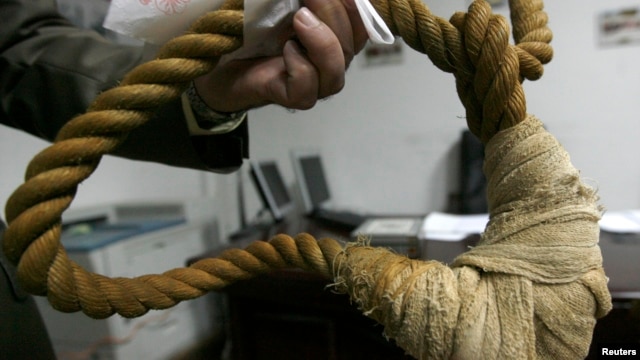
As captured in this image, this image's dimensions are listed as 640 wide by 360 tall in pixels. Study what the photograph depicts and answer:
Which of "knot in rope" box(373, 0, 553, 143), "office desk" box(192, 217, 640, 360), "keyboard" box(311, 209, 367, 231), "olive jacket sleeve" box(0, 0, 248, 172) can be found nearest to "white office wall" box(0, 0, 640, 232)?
"keyboard" box(311, 209, 367, 231)

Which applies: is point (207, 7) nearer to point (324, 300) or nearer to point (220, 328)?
point (324, 300)

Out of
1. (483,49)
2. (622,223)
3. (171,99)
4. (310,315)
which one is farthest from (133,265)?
(622,223)

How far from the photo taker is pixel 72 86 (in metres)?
0.40

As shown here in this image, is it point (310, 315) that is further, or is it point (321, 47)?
point (310, 315)

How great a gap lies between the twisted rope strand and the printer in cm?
60

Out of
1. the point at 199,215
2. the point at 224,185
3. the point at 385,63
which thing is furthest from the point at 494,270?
the point at 224,185

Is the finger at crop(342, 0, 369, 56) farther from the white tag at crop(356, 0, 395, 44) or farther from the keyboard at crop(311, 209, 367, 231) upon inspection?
the keyboard at crop(311, 209, 367, 231)

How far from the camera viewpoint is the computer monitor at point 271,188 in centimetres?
120

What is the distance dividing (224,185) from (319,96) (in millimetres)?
1345

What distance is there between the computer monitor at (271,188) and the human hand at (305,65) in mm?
869

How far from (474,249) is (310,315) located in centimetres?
64

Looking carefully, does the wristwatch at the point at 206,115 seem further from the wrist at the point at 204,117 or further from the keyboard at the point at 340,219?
the keyboard at the point at 340,219

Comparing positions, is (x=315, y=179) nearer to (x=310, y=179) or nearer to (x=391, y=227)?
(x=310, y=179)

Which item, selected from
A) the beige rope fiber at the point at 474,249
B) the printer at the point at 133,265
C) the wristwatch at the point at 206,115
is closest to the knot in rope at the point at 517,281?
the beige rope fiber at the point at 474,249
